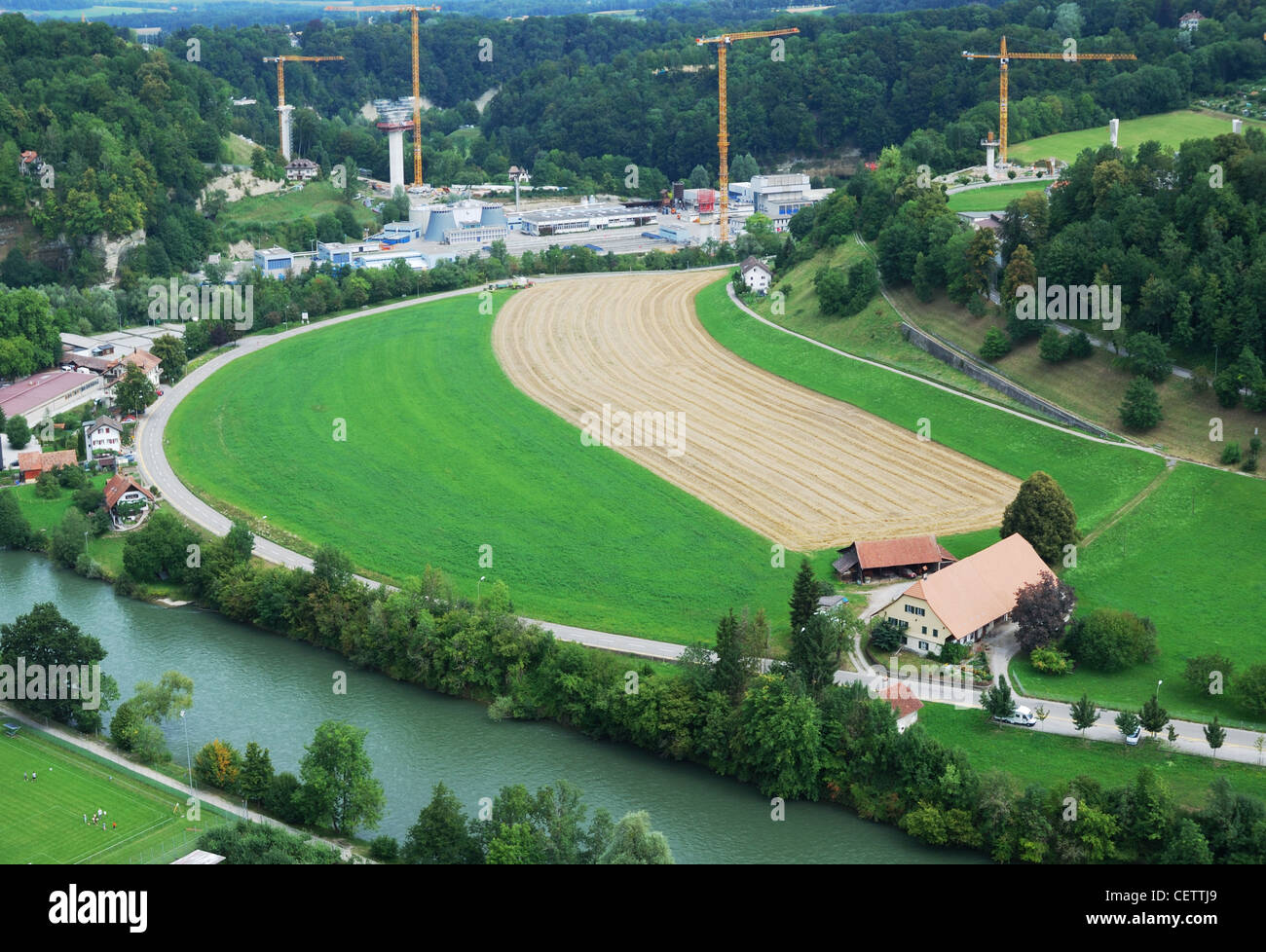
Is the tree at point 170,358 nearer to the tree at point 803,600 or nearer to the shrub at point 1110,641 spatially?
the tree at point 803,600

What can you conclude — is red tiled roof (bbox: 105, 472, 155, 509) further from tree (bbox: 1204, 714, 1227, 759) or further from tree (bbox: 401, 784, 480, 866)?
tree (bbox: 1204, 714, 1227, 759)

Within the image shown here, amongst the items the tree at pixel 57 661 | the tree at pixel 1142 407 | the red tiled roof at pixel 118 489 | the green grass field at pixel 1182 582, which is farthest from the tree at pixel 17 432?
the tree at pixel 1142 407

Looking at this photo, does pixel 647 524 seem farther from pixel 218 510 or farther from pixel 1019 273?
pixel 1019 273

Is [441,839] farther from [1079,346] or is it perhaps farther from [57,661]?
[1079,346]

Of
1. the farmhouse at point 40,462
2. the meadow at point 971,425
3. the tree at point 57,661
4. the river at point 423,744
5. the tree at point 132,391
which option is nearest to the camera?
the river at point 423,744

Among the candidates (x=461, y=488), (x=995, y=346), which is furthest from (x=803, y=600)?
(x=995, y=346)

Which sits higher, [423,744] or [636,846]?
[636,846]
